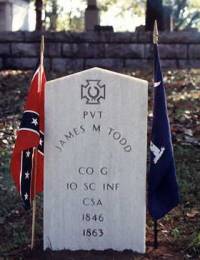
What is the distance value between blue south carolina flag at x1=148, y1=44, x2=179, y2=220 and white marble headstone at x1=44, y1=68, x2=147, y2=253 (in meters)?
0.11

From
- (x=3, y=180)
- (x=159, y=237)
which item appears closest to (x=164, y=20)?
(x=3, y=180)

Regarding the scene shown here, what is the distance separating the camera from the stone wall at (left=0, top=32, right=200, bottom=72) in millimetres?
13781

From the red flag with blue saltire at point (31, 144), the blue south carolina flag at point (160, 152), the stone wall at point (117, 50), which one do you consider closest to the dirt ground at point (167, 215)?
the blue south carolina flag at point (160, 152)

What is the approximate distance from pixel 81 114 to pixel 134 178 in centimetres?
60

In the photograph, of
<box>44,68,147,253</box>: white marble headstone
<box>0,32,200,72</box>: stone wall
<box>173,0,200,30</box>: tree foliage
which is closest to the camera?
<box>44,68,147,253</box>: white marble headstone

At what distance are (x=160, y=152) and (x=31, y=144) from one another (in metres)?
0.93

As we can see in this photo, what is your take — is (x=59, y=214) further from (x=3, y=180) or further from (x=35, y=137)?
(x=3, y=180)

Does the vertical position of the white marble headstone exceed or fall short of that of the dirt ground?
it exceeds it

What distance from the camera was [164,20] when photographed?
15.5 m

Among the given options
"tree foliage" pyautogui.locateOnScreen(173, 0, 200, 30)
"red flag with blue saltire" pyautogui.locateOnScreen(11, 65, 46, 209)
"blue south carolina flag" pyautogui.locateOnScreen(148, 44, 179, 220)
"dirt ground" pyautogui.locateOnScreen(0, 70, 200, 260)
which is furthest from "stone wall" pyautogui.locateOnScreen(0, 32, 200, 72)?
"tree foliage" pyautogui.locateOnScreen(173, 0, 200, 30)

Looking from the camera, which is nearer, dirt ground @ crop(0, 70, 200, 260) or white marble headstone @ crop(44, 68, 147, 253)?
white marble headstone @ crop(44, 68, 147, 253)

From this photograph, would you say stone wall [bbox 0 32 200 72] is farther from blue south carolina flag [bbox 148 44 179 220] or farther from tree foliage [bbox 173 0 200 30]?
tree foliage [bbox 173 0 200 30]

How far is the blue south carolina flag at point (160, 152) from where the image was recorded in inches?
202

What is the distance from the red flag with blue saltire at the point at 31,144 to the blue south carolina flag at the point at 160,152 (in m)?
0.82
